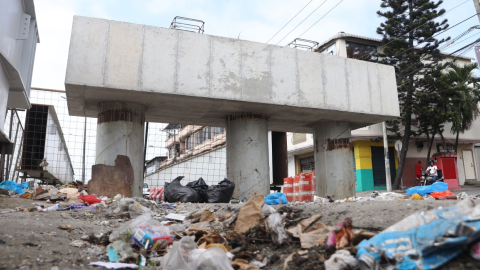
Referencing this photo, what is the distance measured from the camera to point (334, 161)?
11086 mm

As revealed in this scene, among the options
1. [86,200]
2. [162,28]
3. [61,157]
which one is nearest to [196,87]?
[162,28]

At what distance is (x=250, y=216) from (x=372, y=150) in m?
20.4

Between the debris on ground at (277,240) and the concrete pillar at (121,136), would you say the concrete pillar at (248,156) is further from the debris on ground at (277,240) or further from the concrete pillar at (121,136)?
the debris on ground at (277,240)

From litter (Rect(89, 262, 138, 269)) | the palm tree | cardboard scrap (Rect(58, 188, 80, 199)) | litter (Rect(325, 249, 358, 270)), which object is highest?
the palm tree

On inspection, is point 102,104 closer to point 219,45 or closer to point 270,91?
point 219,45

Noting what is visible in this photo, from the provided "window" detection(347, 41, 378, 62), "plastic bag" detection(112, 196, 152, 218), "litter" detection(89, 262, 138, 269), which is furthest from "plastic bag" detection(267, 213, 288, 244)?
"window" detection(347, 41, 378, 62)

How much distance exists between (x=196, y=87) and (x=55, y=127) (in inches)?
246

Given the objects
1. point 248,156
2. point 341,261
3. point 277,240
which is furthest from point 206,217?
point 248,156

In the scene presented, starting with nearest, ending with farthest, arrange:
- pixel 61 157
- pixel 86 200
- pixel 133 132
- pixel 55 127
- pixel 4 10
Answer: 1. pixel 4 10
2. pixel 86 200
3. pixel 133 132
4. pixel 55 127
5. pixel 61 157

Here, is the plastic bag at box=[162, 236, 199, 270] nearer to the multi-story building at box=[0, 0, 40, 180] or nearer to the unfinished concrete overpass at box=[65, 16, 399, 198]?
the multi-story building at box=[0, 0, 40, 180]

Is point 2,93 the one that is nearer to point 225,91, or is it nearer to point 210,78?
point 210,78

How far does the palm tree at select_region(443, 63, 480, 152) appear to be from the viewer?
71.5 feet

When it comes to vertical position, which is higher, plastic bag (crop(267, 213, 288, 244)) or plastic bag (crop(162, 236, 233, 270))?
plastic bag (crop(267, 213, 288, 244))

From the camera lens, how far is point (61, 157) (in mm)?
13445
